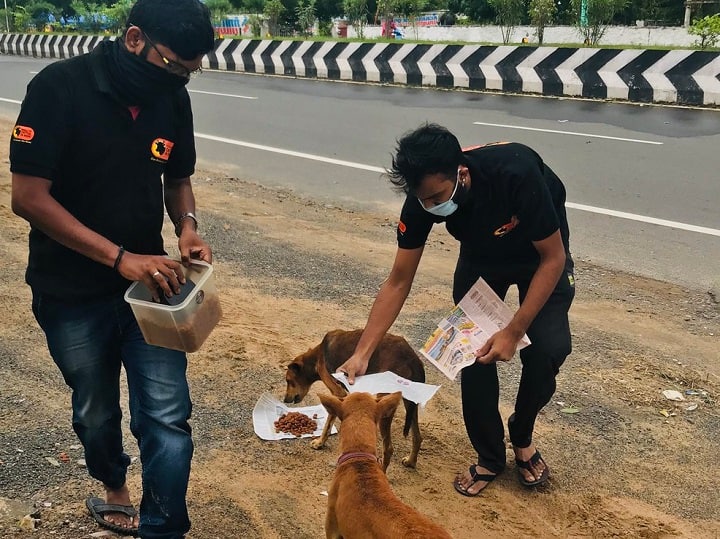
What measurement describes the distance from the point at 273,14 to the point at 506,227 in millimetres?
28176

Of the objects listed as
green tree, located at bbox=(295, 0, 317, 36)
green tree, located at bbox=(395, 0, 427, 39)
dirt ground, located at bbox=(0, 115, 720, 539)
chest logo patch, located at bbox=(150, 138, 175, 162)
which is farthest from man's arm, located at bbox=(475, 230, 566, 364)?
green tree, located at bbox=(295, 0, 317, 36)

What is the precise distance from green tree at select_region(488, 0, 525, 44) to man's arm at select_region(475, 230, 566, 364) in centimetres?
1986

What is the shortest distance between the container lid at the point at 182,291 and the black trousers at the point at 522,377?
1.26 m

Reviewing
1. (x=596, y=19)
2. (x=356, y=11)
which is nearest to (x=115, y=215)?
(x=596, y=19)

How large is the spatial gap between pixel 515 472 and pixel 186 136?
2.20 metres

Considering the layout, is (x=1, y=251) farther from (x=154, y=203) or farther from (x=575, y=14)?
(x=575, y=14)

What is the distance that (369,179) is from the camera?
30.2ft

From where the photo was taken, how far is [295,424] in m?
4.09

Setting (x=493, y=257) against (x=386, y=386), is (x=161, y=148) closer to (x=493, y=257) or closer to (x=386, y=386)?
(x=386, y=386)

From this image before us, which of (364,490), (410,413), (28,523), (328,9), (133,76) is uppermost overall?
(328,9)

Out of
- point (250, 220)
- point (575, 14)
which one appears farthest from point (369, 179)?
point (575, 14)

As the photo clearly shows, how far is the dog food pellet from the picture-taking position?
404 cm

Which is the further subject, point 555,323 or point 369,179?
point 369,179

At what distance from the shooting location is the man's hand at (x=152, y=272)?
2.44m
